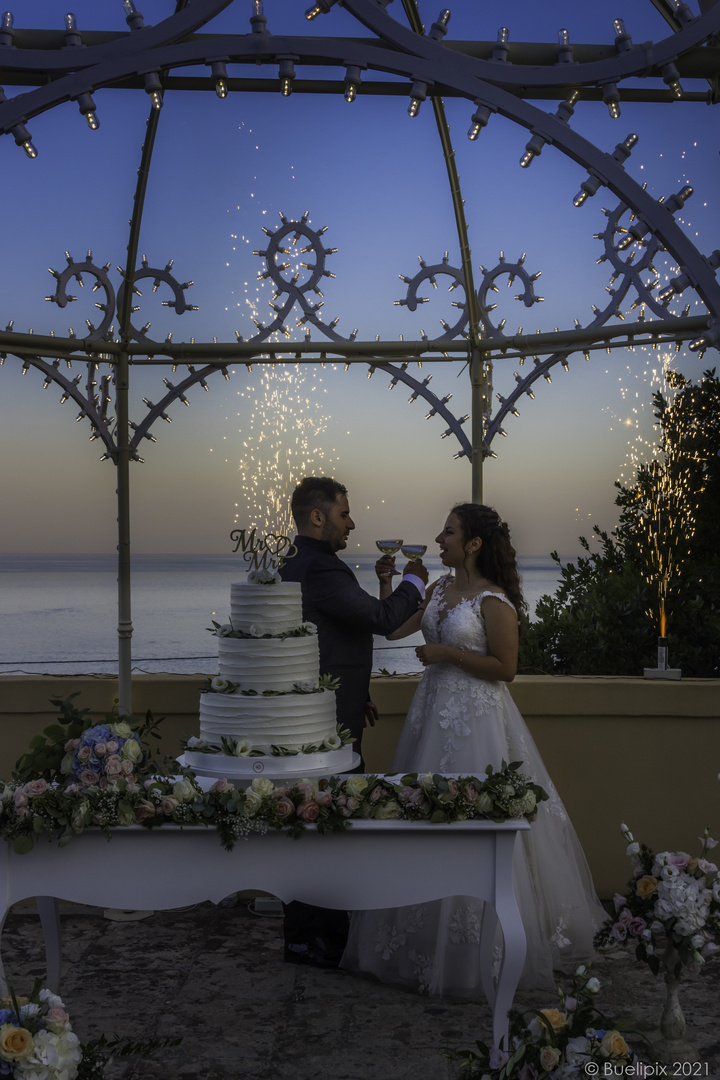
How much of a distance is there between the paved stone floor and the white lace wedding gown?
0.11 meters

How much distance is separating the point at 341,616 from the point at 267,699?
108 cm

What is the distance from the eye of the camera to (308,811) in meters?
2.84

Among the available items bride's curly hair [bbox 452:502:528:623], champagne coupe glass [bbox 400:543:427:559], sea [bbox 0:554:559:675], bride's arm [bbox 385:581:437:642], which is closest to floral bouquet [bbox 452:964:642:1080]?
champagne coupe glass [bbox 400:543:427:559]

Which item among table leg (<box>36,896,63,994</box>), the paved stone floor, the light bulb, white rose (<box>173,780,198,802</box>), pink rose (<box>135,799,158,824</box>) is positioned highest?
the light bulb

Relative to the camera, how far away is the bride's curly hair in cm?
427

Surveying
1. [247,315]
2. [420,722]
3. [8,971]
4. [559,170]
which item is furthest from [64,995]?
[247,315]

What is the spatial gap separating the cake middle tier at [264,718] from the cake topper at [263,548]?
0.44 meters

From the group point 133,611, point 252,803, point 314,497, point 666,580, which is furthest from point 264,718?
point 133,611

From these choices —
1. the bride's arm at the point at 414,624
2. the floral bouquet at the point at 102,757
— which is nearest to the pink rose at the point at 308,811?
the floral bouquet at the point at 102,757

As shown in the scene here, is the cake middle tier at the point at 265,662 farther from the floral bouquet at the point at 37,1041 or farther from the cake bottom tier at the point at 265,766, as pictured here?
the floral bouquet at the point at 37,1041

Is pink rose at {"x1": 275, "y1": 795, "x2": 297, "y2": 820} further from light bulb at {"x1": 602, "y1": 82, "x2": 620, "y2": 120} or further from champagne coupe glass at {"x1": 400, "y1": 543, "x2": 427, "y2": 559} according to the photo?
light bulb at {"x1": 602, "y1": 82, "x2": 620, "y2": 120}

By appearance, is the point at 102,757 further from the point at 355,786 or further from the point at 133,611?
the point at 133,611

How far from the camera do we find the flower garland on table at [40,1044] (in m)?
2.41

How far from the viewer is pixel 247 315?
89.8 feet
